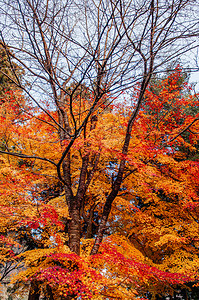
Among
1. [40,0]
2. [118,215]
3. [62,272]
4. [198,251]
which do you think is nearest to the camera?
[40,0]

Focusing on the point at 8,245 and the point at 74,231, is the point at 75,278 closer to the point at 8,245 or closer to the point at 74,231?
the point at 74,231

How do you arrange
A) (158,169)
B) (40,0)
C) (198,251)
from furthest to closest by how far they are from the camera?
(158,169) → (198,251) → (40,0)

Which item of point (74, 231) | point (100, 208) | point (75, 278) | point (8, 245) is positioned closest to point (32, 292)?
point (8, 245)

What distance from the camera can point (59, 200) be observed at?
24.4 feet

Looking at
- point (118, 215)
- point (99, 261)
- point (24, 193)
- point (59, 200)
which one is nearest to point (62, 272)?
point (99, 261)

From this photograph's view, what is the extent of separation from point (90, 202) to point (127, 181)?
2.16 m

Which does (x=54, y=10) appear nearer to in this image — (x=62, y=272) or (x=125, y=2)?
(x=125, y=2)

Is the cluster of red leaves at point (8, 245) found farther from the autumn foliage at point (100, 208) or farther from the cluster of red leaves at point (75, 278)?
the cluster of red leaves at point (75, 278)

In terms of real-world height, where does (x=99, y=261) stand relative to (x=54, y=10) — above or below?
below

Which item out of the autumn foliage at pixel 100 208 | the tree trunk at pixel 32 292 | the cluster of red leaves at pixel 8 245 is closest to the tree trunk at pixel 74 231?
the autumn foliage at pixel 100 208

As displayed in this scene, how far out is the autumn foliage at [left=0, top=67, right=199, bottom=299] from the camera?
5.18 m

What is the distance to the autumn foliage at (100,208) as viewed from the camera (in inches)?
204

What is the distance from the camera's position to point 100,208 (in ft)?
35.8

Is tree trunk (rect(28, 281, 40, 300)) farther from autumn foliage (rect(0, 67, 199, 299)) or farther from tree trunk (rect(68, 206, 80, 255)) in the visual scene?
tree trunk (rect(68, 206, 80, 255))
